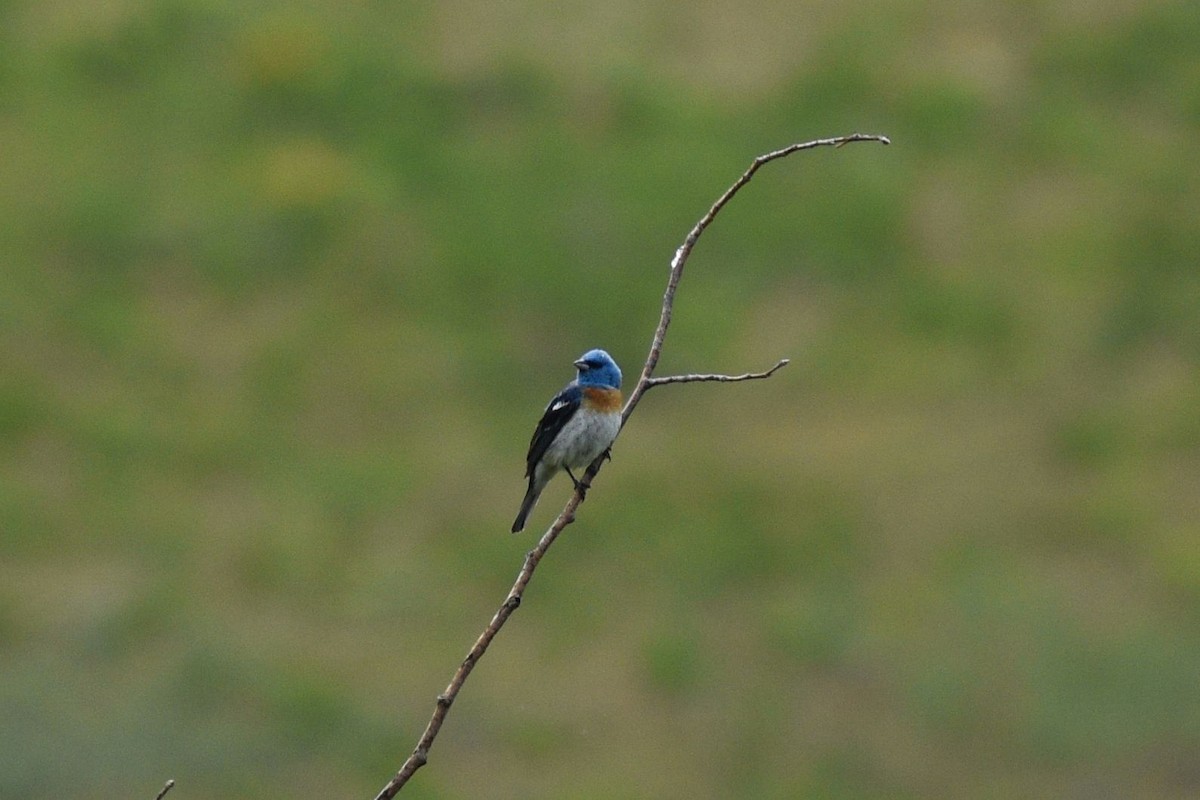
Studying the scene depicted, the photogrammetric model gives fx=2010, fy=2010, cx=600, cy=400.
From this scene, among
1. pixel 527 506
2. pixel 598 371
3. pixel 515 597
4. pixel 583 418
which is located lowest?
pixel 515 597

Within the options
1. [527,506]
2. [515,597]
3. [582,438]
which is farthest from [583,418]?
[515,597]

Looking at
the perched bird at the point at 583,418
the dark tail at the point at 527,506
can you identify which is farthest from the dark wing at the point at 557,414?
the dark tail at the point at 527,506

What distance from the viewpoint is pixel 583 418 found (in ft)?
25.2

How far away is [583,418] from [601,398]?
11 cm

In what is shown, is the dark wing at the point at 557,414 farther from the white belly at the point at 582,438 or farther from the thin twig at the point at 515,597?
the thin twig at the point at 515,597

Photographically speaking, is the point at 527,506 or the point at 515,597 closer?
the point at 515,597

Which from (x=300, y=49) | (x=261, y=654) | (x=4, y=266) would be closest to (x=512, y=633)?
(x=261, y=654)

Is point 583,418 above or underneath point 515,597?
above

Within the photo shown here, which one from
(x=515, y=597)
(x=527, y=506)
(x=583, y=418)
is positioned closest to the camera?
(x=515, y=597)

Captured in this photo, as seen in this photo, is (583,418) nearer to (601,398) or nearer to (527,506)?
(601,398)

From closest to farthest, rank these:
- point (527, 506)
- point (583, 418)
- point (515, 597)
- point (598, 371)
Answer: point (515, 597)
point (583, 418)
point (598, 371)
point (527, 506)

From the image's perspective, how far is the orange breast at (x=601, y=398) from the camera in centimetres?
768

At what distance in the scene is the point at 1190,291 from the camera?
17828 millimetres

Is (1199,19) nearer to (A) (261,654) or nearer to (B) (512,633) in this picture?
(B) (512,633)
